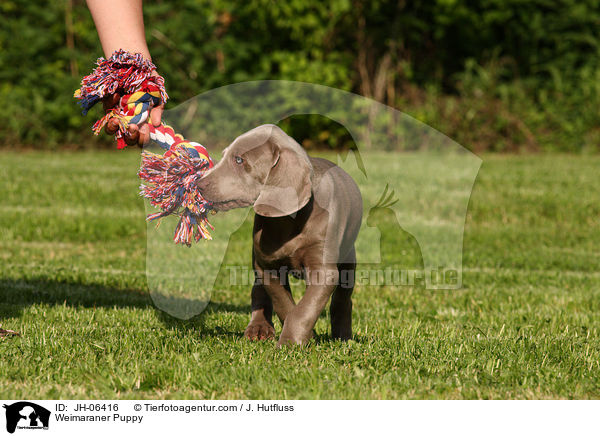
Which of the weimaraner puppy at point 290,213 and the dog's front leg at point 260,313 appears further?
the dog's front leg at point 260,313

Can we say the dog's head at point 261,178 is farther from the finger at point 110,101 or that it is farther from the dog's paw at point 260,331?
the dog's paw at point 260,331

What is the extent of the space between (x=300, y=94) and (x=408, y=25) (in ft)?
38.7

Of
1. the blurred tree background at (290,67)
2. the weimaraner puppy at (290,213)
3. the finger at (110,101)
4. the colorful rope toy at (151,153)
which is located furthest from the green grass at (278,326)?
the blurred tree background at (290,67)

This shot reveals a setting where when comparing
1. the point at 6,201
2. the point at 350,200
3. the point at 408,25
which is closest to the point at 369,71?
the point at 408,25

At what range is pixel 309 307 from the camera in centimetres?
380

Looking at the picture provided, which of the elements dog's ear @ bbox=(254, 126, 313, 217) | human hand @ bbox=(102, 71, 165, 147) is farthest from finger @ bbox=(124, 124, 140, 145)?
dog's ear @ bbox=(254, 126, 313, 217)

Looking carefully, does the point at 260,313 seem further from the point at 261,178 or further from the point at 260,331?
the point at 261,178

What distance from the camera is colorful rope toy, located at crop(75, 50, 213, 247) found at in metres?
3.78

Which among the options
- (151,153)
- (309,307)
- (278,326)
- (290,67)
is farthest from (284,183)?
(290,67)

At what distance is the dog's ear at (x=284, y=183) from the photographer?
365 cm

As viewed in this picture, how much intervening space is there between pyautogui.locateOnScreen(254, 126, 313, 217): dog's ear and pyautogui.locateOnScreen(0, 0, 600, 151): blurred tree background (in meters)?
12.2
